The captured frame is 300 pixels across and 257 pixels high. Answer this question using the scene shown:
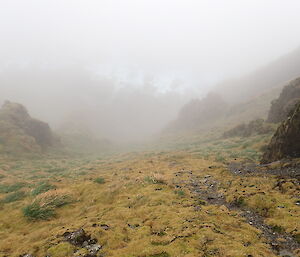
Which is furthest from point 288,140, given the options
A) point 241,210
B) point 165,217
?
point 165,217

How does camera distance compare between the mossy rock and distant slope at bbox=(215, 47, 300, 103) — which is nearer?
the mossy rock

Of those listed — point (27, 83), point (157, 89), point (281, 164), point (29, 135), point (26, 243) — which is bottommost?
point (26, 243)

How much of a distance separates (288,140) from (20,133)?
48925 millimetres

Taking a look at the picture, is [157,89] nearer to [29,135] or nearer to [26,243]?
[29,135]

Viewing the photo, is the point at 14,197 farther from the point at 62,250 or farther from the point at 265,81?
the point at 265,81

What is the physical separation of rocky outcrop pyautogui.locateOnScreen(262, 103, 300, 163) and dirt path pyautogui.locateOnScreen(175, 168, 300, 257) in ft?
17.6

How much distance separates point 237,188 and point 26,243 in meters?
11.9

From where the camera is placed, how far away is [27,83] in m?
142

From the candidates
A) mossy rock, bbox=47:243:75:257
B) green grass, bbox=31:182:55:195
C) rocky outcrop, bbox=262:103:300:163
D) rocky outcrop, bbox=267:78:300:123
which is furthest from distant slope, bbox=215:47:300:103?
mossy rock, bbox=47:243:75:257

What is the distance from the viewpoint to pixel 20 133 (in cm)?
4806

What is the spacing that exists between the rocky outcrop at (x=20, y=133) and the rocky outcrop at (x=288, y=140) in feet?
138

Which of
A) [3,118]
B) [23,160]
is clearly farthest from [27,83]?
[23,160]

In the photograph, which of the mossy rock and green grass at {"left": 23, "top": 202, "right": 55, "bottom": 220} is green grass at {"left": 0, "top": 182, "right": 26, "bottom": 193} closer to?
green grass at {"left": 23, "top": 202, "right": 55, "bottom": 220}

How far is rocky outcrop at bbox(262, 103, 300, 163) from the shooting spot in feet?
52.7
